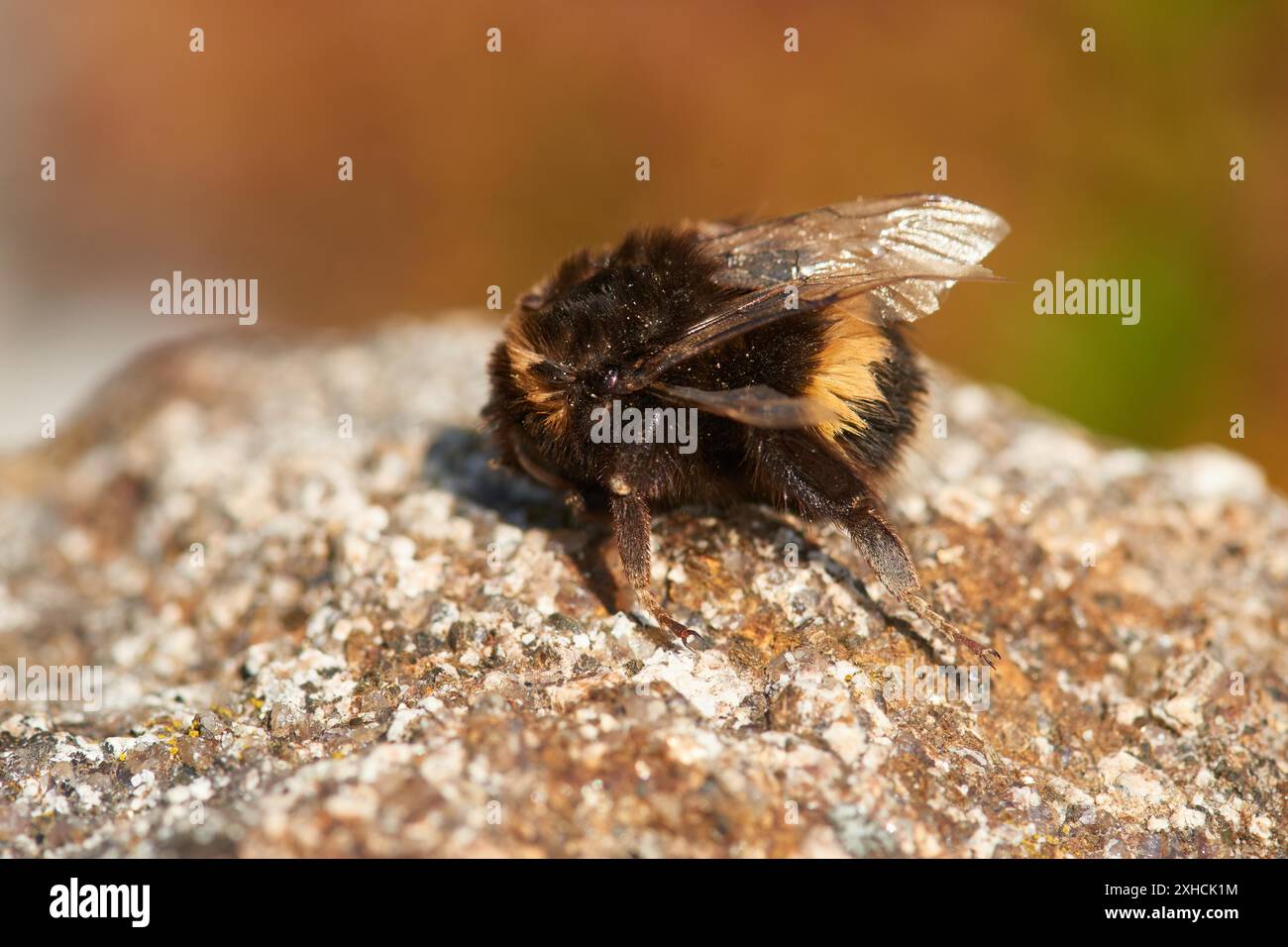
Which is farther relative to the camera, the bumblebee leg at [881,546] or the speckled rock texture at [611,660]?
the bumblebee leg at [881,546]

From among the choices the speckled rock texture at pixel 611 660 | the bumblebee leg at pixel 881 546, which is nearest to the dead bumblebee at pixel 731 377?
the bumblebee leg at pixel 881 546

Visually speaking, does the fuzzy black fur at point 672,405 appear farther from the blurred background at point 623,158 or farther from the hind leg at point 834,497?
the blurred background at point 623,158

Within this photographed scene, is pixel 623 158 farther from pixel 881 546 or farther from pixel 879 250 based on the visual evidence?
pixel 881 546

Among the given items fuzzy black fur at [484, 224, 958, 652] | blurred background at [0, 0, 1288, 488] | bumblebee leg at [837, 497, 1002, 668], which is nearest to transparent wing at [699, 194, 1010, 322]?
fuzzy black fur at [484, 224, 958, 652]

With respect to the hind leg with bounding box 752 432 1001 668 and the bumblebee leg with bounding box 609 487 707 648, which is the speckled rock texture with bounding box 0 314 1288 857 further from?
the hind leg with bounding box 752 432 1001 668
